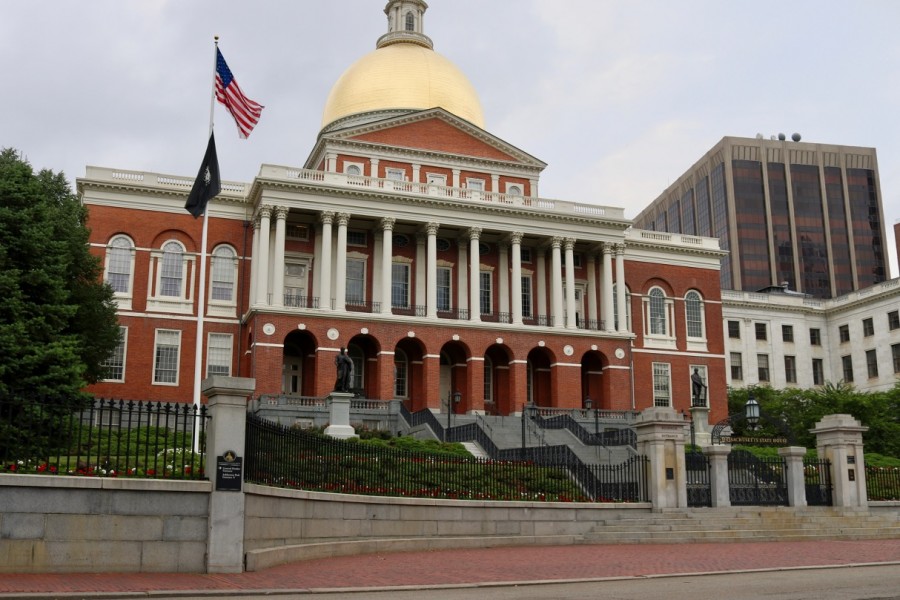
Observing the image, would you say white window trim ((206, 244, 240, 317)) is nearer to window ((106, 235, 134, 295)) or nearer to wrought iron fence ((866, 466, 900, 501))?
window ((106, 235, 134, 295))

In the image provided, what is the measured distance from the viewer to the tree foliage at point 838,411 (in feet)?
173

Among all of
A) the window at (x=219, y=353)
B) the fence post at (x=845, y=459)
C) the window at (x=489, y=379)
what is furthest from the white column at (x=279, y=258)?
the fence post at (x=845, y=459)

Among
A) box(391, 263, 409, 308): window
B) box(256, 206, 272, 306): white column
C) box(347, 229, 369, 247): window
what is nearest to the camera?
box(256, 206, 272, 306): white column

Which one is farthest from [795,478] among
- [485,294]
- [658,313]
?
[658,313]

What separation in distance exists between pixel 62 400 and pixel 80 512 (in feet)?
5.79

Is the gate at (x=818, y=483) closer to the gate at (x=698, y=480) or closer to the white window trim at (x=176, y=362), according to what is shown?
the gate at (x=698, y=480)

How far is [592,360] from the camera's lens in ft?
189

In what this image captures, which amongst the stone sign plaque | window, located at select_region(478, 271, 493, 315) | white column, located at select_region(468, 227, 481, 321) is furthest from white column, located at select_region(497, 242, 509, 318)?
the stone sign plaque

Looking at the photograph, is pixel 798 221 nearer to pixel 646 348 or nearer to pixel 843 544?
pixel 646 348

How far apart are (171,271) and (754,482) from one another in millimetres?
34440

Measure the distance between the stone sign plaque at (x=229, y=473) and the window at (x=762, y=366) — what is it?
71268 millimetres

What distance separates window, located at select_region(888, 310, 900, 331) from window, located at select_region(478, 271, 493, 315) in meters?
38.7

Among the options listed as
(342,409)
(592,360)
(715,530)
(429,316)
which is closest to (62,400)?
(715,530)

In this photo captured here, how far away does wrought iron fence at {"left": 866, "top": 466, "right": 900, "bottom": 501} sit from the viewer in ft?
100
